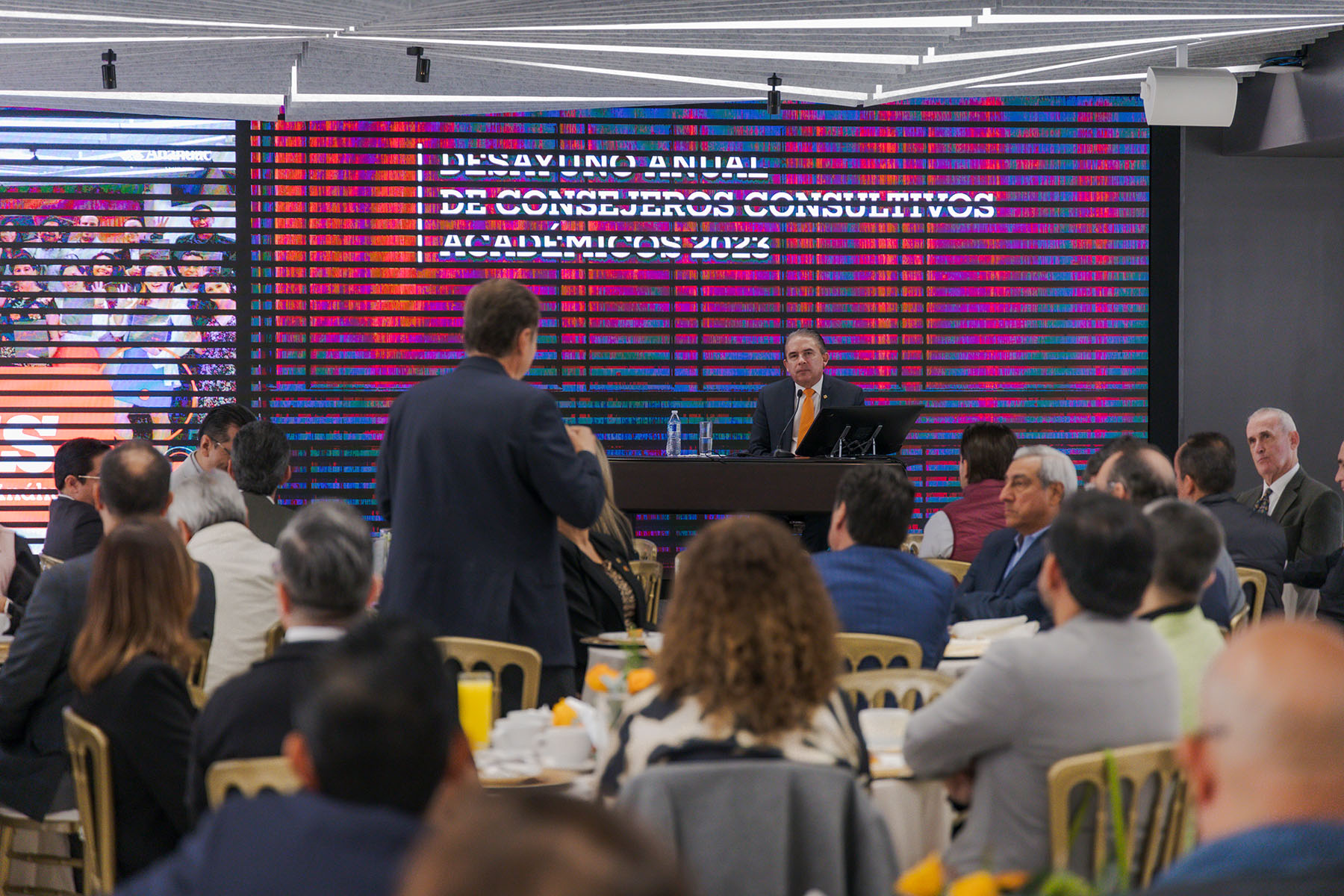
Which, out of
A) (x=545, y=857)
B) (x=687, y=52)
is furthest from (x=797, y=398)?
(x=545, y=857)

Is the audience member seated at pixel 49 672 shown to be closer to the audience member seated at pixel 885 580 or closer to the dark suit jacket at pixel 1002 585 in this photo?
the audience member seated at pixel 885 580

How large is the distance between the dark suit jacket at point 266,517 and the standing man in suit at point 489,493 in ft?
4.86

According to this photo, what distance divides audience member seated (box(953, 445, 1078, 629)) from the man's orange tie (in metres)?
2.58

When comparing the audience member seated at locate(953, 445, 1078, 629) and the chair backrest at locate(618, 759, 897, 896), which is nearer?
the chair backrest at locate(618, 759, 897, 896)

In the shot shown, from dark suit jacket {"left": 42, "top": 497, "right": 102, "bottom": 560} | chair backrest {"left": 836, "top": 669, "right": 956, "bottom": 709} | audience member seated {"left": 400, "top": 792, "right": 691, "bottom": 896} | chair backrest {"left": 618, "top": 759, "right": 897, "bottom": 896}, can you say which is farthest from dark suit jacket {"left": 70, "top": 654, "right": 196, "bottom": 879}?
dark suit jacket {"left": 42, "top": 497, "right": 102, "bottom": 560}

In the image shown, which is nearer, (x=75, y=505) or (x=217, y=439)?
(x=75, y=505)

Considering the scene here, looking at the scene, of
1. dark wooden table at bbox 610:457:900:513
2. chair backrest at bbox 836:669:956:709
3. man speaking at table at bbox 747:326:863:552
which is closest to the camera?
chair backrest at bbox 836:669:956:709

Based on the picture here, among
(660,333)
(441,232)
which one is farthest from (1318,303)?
(441,232)

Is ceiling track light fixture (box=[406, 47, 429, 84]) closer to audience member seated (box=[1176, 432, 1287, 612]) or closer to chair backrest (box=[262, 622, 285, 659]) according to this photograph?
chair backrest (box=[262, 622, 285, 659])

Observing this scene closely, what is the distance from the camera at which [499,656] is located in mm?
3203

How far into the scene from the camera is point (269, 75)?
6840 mm

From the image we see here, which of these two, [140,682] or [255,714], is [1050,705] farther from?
[140,682]

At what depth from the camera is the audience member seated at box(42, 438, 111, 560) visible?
17.0ft

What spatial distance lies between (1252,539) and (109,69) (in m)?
5.21
